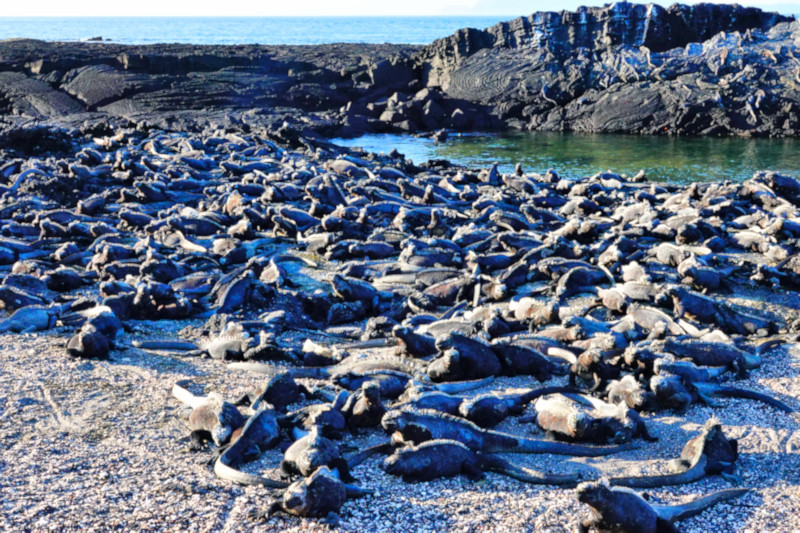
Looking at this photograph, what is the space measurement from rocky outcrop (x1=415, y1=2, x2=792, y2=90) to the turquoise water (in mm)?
8164

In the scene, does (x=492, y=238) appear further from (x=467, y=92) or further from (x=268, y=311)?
(x=467, y=92)

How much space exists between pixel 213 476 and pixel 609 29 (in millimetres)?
37024

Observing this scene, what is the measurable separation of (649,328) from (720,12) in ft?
121

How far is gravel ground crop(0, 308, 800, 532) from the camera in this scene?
4.01 m

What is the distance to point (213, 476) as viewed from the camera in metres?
4.53

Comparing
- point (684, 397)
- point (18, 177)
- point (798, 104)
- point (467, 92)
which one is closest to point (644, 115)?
point (798, 104)

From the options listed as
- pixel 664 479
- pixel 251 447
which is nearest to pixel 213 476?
pixel 251 447

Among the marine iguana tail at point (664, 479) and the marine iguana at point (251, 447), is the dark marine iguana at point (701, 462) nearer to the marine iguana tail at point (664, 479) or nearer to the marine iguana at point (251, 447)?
the marine iguana tail at point (664, 479)

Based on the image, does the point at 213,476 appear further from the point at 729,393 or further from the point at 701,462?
the point at 729,393

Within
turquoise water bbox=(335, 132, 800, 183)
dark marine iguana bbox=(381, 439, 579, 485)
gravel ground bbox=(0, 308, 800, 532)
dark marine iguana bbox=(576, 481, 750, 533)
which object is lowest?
gravel ground bbox=(0, 308, 800, 532)

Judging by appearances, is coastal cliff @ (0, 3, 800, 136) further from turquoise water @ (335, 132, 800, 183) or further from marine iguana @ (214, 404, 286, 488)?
marine iguana @ (214, 404, 286, 488)

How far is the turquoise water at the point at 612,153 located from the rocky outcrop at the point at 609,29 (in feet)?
26.8

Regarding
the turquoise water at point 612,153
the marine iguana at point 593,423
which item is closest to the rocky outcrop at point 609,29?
the turquoise water at point 612,153

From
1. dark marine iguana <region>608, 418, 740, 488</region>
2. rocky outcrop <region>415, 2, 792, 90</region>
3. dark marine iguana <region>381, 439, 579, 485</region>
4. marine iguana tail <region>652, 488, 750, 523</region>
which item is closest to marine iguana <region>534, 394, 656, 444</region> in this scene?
dark marine iguana <region>608, 418, 740, 488</region>
